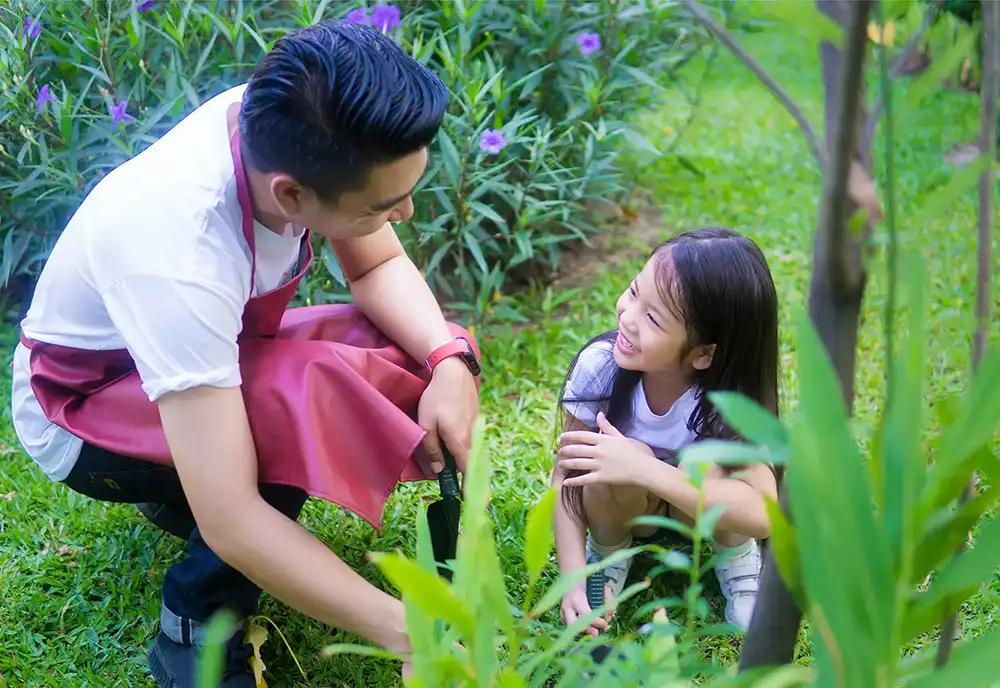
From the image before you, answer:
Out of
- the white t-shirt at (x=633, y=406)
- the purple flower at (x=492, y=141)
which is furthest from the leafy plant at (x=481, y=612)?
the purple flower at (x=492, y=141)

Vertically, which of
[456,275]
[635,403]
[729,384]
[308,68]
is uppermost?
[308,68]

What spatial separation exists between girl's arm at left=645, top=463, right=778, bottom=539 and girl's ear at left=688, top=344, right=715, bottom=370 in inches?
6.5

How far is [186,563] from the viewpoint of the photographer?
1.50 meters

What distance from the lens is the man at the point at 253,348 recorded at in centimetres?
121

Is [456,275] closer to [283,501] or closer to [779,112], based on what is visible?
[283,501]

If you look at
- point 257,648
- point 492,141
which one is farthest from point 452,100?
point 257,648

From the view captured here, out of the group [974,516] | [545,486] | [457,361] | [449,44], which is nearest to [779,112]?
[449,44]

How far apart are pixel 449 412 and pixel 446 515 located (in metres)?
0.17

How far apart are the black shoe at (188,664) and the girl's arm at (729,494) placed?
670 millimetres

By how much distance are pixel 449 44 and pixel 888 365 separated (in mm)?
1916

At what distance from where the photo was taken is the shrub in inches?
81.9

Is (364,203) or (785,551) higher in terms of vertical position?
(785,551)

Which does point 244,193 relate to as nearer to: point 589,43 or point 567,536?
point 567,536

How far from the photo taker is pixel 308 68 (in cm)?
121
